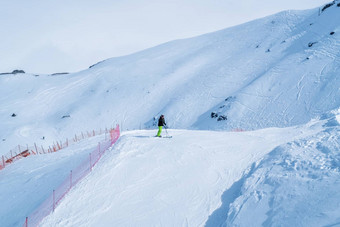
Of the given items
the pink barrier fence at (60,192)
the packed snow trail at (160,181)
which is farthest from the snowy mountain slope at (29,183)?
the packed snow trail at (160,181)

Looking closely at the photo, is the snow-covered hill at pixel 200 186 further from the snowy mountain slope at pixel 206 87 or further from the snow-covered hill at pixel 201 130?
the snowy mountain slope at pixel 206 87

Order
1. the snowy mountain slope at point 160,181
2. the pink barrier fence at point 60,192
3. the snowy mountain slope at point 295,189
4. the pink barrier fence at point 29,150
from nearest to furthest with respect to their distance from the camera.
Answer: the snowy mountain slope at point 295,189
the snowy mountain slope at point 160,181
the pink barrier fence at point 60,192
the pink barrier fence at point 29,150

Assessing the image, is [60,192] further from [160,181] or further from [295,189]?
[295,189]

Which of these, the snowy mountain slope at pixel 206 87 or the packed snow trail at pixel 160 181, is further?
the snowy mountain slope at pixel 206 87

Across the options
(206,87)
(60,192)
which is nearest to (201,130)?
(206,87)

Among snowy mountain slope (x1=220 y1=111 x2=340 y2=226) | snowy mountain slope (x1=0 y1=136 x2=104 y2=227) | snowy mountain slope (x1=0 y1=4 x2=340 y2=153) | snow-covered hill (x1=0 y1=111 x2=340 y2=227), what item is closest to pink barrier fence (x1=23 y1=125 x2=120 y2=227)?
snow-covered hill (x1=0 y1=111 x2=340 y2=227)

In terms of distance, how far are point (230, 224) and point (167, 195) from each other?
11.2ft

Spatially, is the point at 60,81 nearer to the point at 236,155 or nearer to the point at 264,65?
the point at 264,65

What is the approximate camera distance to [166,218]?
33.7ft

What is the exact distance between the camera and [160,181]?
12844 millimetres

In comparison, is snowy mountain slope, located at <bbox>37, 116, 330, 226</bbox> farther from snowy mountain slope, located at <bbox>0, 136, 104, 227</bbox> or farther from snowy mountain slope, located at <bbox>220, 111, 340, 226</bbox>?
Answer: snowy mountain slope, located at <bbox>0, 136, 104, 227</bbox>

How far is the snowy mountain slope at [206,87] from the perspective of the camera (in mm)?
34594

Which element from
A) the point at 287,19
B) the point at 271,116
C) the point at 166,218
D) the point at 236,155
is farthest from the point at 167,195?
the point at 287,19

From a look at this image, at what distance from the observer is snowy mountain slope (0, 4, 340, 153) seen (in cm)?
3459
